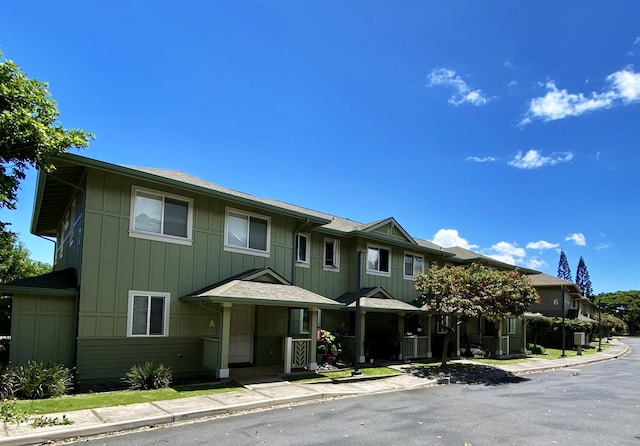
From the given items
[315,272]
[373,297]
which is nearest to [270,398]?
[315,272]

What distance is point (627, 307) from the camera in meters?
78.5

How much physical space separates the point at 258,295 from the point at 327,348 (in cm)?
567

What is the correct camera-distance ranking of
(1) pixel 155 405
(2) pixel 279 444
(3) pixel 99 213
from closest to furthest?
(2) pixel 279 444
(1) pixel 155 405
(3) pixel 99 213

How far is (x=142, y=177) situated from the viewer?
13.3 metres

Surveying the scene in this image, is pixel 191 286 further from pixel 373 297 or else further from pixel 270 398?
pixel 373 297

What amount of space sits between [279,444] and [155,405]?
392 centimetres

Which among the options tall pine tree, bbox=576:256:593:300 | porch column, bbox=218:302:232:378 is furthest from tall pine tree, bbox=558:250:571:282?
porch column, bbox=218:302:232:378

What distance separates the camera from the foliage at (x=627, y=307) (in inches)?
3041

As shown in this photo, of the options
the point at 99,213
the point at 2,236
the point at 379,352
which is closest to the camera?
the point at 99,213

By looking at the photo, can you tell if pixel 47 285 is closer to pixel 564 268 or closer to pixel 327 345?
pixel 327 345

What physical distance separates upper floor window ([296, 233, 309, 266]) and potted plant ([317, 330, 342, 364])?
304cm

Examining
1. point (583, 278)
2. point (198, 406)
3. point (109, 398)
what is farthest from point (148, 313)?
point (583, 278)

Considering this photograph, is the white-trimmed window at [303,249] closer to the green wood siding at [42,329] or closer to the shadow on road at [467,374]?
the shadow on road at [467,374]

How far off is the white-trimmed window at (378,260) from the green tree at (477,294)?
10.1ft
